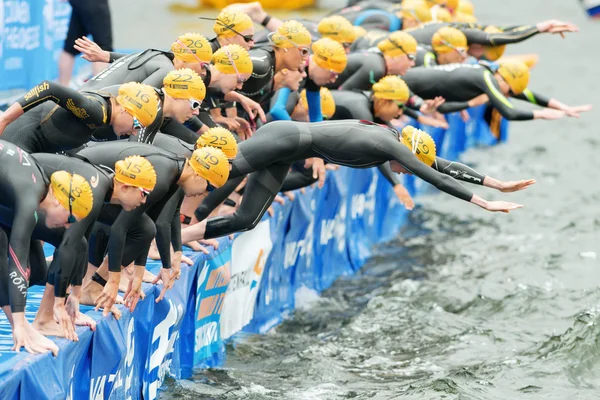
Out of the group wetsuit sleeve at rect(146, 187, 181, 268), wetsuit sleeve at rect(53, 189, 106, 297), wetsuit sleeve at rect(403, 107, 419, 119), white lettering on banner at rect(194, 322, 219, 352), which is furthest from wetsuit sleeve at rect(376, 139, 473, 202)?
wetsuit sleeve at rect(403, 107, 419, 119)

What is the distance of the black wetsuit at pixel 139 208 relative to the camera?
22.4 feet

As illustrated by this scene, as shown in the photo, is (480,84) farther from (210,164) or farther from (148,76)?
(210,164)

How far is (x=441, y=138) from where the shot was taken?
1772cm

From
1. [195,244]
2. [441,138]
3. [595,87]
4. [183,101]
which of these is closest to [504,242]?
[441,138]

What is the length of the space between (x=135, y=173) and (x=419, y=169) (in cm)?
266

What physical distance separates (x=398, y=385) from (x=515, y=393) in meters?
0.97

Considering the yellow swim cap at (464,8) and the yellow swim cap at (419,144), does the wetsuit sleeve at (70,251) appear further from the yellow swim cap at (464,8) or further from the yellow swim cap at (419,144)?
the yellow swim cap at (464,8)

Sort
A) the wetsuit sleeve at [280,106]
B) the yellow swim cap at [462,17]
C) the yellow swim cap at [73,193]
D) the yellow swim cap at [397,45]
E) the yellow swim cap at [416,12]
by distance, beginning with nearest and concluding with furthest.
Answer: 1. the yellow swim cap at [73,193]
2. the wetsuit sleeve at [280,106]
3. the yellow swim cap at [397,45]
4. the yellow swim cap at [416,12]
5. the yellow swim cap at [462,17]

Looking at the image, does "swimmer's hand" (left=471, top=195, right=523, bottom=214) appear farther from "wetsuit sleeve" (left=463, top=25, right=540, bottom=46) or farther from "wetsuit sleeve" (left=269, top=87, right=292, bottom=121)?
"wetsuit sleeve" (left=463, top=25, right=540, bottom=46)

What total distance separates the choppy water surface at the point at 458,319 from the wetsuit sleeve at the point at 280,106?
211cm

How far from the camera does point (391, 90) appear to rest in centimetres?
1062

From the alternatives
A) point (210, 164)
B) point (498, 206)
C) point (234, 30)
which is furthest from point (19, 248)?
point (234, 30)

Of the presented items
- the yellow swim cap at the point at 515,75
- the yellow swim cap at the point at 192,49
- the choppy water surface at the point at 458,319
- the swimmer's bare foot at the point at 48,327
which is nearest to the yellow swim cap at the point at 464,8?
the choppy water surface at the point at 458,319

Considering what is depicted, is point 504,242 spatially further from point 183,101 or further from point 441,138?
point 183,101
